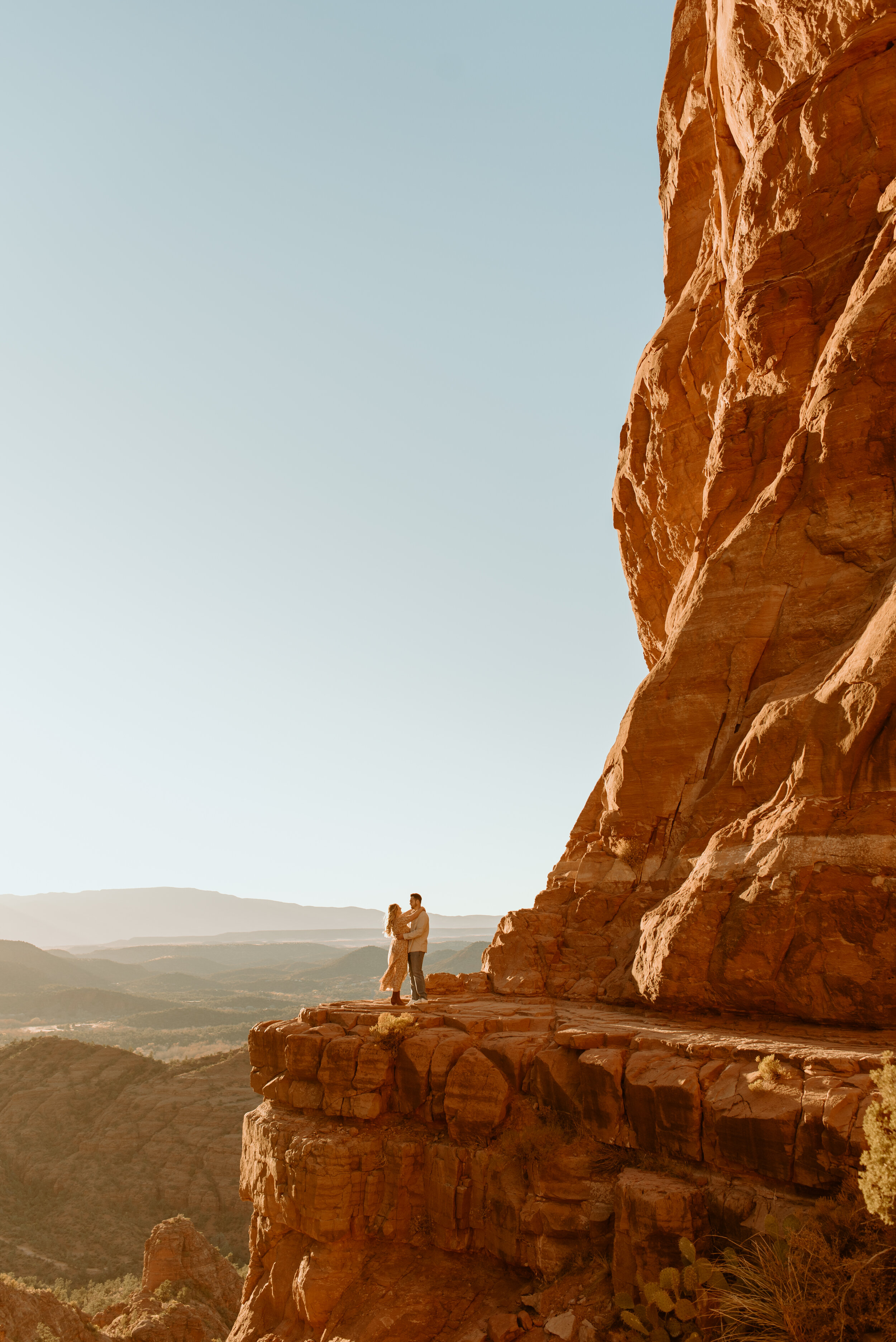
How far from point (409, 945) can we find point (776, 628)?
9.24 meters

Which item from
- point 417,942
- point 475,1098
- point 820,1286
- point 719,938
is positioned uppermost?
point 719,938

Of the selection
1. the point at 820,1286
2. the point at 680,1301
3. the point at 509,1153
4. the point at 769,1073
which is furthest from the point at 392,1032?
the point at 820,1286

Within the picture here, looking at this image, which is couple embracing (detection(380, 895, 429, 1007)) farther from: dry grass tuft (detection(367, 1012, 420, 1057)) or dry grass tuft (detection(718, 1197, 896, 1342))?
dry grass tuft (detection(718, 1197, 896, 1342))

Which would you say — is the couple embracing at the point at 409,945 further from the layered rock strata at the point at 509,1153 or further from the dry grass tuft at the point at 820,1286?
the dry grass tuft at the point at 820,1286

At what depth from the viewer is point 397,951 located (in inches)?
711

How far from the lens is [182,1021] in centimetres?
12206

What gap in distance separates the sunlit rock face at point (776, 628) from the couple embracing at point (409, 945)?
6.57 ft

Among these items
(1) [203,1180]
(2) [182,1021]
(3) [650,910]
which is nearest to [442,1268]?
Result: (3) [650,910]

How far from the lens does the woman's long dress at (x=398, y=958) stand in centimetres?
1775

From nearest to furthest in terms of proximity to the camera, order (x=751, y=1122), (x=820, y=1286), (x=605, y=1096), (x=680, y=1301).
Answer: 1. (x=820, y=1286)
2. (x=680, y=1301)
3. (x=751, y=1122)
4. (x=605, y=1096)

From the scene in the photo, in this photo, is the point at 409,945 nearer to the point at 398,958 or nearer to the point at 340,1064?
the point at 398,958

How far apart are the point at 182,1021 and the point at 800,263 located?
415ft

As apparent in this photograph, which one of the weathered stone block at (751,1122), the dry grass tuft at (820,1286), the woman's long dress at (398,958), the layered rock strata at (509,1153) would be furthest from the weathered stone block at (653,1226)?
the woman's long dress at (398,958)

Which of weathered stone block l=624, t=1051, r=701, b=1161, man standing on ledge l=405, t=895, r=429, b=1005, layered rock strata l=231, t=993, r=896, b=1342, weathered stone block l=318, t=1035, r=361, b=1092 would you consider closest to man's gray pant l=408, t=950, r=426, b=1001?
man standing on ledge l=405, t=895, r=429, b=1005
